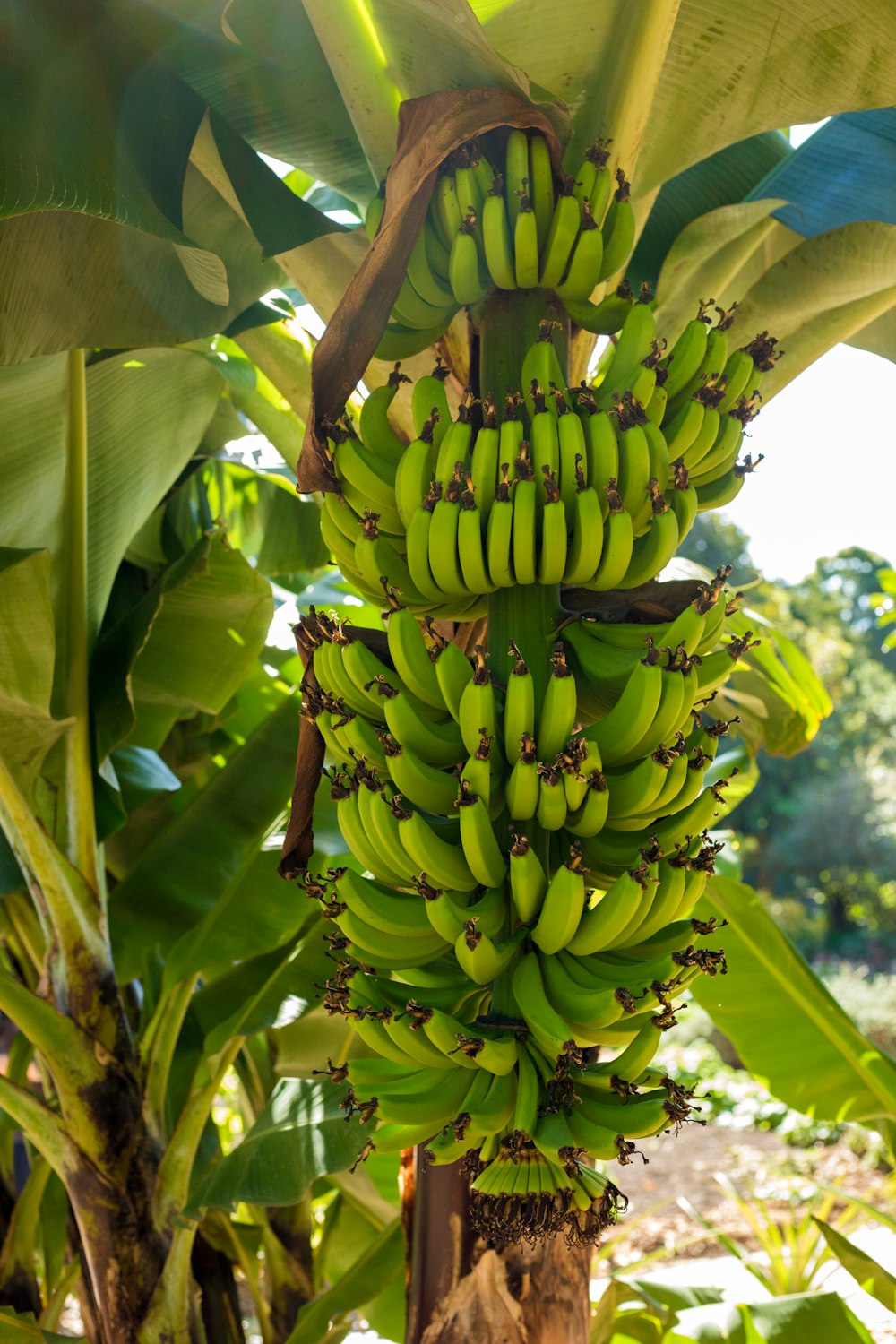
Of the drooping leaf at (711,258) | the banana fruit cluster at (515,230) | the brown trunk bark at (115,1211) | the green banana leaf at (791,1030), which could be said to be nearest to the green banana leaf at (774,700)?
the green banana leaf at (791,1030)

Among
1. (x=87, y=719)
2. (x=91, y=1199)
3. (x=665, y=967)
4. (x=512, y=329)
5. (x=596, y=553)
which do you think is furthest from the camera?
(x=87, y=719)

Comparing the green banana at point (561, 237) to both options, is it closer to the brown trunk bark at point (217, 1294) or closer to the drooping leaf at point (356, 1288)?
the drooping leaf at point (356, 1288)

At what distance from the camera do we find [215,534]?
1.98m

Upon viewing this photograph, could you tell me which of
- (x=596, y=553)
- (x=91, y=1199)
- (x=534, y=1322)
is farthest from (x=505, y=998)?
(x=91, y=1199)

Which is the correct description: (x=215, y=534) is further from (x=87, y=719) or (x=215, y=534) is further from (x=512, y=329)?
(x=512, y=329)

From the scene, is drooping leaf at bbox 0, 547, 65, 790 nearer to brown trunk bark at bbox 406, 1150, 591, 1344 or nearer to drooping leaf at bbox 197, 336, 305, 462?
drooping leaf at bbox 197, 336, 305, 462

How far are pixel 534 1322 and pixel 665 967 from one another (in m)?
0.66

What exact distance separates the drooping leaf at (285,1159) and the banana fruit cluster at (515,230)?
3.95ft

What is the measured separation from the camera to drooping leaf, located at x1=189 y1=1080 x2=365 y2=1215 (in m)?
1.54

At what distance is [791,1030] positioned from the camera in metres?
2.05

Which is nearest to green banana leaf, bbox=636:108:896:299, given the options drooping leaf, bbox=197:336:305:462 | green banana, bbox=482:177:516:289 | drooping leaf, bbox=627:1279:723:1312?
green banana, bbox=482:177:516:289

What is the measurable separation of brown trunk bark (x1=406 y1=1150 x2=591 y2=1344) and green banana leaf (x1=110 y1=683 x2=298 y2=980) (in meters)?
0.77

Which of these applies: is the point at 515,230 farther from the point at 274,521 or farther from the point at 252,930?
the point at 274,521

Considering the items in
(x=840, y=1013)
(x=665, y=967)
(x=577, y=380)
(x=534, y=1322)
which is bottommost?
(x=534, y=1322)
